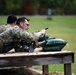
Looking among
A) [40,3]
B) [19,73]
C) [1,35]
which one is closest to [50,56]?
[1,35]

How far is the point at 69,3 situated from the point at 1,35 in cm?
3750

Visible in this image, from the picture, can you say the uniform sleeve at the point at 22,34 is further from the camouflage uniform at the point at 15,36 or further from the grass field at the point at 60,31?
the grass field at the point at 60,31

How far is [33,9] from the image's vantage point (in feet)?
144

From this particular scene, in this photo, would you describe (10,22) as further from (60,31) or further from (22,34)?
(60,31)

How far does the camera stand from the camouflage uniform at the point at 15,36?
6949mm

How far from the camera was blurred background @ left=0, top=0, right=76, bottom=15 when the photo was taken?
139ft

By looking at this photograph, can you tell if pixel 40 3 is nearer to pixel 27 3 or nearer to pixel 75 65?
pixel 27 3

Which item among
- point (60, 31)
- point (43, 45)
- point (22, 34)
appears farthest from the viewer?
point (60, 31)

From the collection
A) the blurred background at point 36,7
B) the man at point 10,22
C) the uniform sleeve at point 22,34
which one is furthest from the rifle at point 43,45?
the blurred background at point 36,7

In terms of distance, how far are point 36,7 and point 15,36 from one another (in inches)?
1506

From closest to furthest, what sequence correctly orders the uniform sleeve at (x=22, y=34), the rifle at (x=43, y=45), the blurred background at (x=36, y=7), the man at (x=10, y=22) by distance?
the uniform sleeve at (x=22, y=34)
the rifle at (x=43, y=45)
the man at (x=10, y=22)
the blurred background at (x=36, y=7)

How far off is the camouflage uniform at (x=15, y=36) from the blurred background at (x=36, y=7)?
34.9 meters

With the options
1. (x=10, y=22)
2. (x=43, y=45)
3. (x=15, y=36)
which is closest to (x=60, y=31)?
(x=10, y=22)

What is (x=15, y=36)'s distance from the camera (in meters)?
6.97
